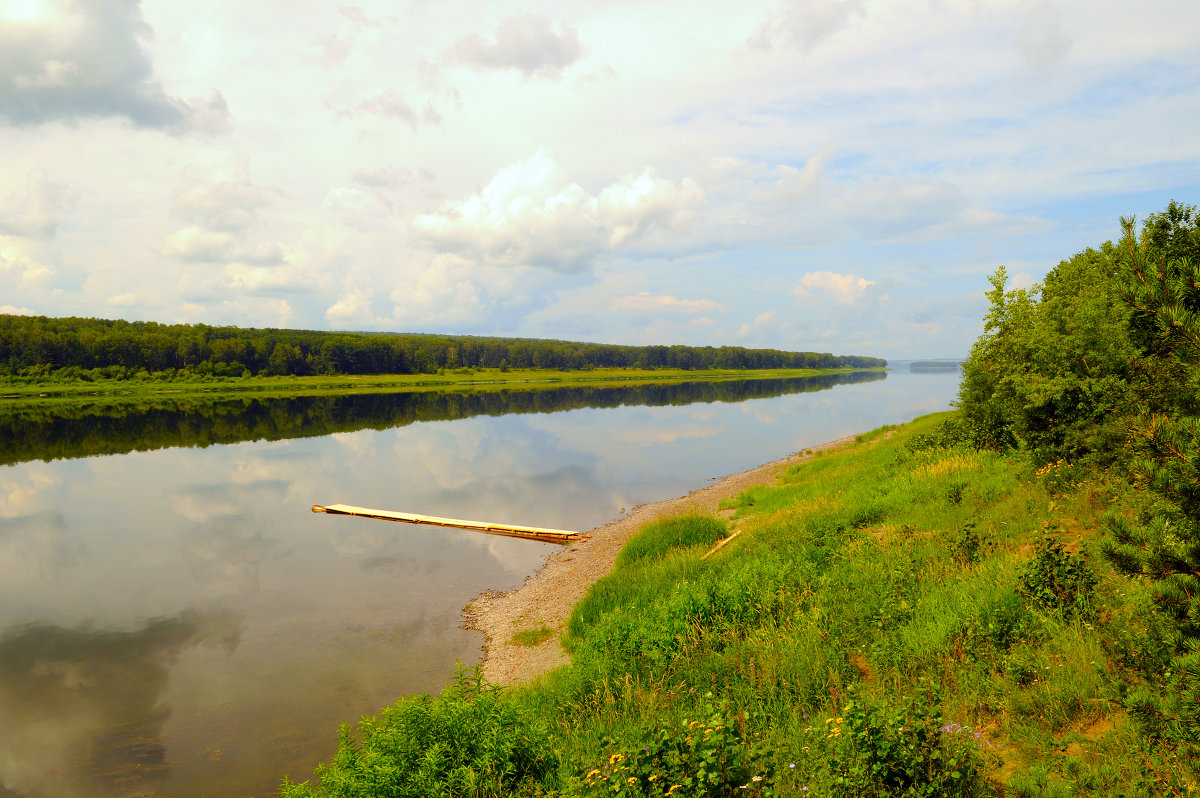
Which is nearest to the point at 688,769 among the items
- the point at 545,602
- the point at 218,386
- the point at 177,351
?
the point at 545,602

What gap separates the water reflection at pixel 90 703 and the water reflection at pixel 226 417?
3997cm

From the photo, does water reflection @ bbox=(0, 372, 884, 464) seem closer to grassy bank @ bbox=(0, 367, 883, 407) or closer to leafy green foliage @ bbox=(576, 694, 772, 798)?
grassy bank @ bbox=(0, 367, 883, 407)

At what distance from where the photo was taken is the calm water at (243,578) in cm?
1185

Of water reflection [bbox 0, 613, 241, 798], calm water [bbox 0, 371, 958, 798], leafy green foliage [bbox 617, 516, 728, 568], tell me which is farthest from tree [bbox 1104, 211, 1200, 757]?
water reflection [bbox 0, 613, 241, 798]

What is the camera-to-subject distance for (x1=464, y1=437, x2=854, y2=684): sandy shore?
536 inches

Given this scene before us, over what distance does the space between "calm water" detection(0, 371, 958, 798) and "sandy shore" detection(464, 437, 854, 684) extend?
0.83 metres

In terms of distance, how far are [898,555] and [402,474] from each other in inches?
1379

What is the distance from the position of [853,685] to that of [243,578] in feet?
70.2

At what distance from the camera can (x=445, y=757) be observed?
6.88 metres

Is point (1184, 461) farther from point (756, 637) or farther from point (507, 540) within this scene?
point (507, 540)

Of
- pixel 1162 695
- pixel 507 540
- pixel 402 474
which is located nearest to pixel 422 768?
pixel 1162 695

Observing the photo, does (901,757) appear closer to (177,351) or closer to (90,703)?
(90,703)

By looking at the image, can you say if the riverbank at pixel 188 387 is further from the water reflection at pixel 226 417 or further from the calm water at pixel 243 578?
the calm water at pixel 243 578

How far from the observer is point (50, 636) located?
54.2ft
